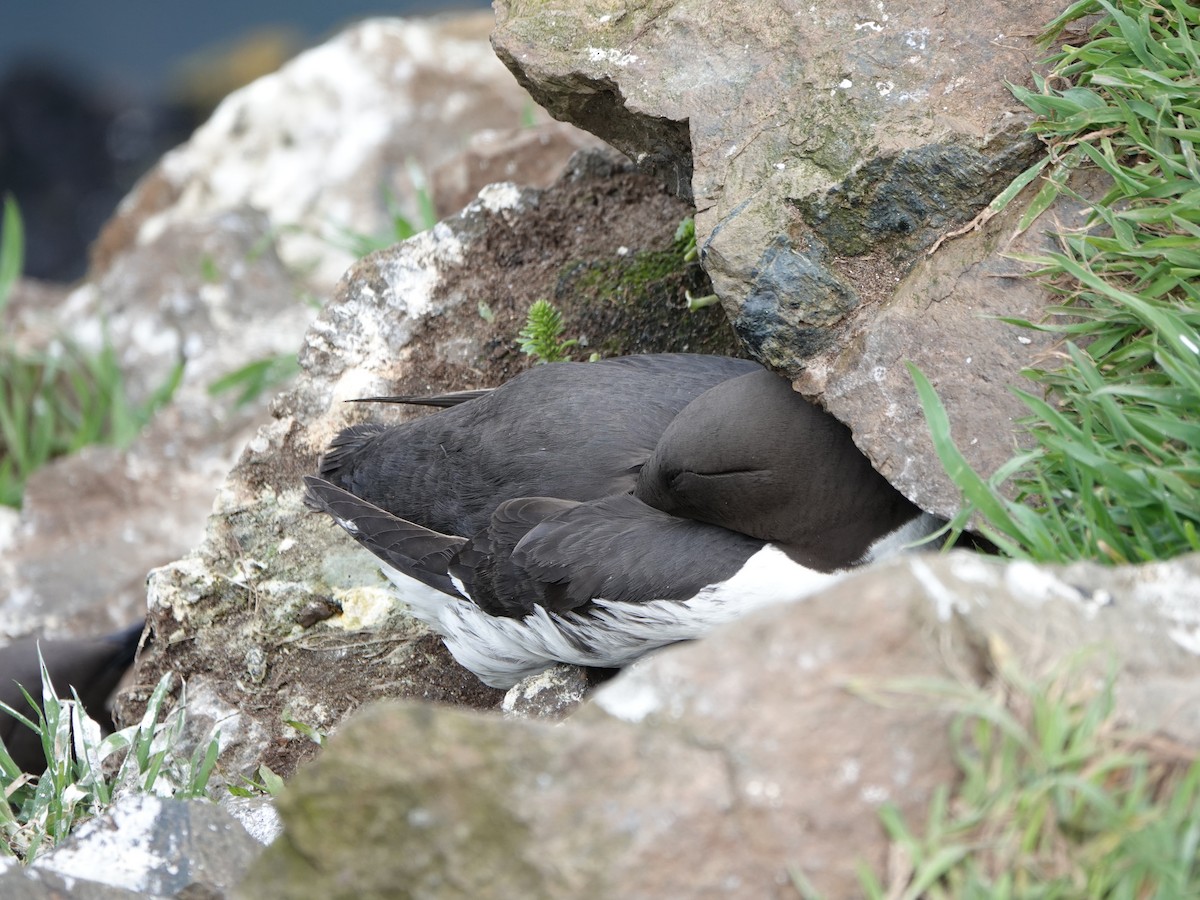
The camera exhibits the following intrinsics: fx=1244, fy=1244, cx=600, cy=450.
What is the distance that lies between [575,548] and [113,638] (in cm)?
269

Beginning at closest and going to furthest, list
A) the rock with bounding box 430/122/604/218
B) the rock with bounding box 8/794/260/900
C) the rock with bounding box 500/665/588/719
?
the rock with bounding box 8/794/260/900 → the rock with bounding box 500/665/588/719 → the rock with bounding box 430/122/604/218

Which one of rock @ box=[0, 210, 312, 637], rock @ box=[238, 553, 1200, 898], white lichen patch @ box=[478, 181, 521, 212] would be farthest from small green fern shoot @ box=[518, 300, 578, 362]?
rock @ box=[0, 210, 312, 637]

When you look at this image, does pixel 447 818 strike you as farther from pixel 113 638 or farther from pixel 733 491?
pixel 113 638

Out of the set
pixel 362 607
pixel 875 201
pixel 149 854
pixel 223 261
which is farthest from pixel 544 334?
pixel 223 261

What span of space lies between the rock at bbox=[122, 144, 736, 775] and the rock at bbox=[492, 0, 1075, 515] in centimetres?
99

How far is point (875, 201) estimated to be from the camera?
9.84ft

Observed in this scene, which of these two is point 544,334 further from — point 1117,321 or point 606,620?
point 1117,321

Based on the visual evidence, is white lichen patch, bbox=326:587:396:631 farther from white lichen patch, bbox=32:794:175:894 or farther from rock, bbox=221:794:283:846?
white lichen patch, bbox=32:794:175:894

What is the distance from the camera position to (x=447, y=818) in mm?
1741

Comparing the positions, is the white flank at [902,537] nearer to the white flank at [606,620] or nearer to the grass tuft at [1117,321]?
the white flank at [606,620]

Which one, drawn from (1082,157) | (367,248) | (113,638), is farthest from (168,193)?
(1082,157)

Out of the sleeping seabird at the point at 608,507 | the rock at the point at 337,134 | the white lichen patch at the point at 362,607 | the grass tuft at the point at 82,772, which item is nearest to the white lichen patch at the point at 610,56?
the sleeping seabird at the point at 608,507

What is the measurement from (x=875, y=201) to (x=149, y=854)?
2.15 metres

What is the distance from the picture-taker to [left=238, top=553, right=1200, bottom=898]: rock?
1683mm
